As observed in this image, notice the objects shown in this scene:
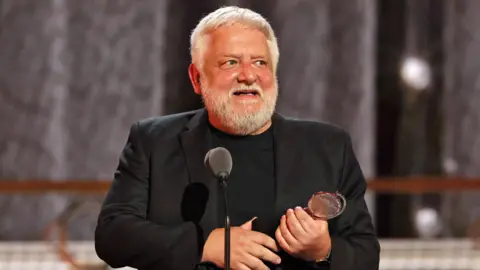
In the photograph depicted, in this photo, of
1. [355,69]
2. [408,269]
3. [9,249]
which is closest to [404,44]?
[355,69]

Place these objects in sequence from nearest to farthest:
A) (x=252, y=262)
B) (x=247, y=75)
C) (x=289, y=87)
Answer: (x=252, y=262), (x=247, y=75), (x=289, y=87)

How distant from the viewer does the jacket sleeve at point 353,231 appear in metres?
2.24

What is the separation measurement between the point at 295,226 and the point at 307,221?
0.03 m

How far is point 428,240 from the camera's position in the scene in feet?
24.4

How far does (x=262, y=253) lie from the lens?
7.14ft

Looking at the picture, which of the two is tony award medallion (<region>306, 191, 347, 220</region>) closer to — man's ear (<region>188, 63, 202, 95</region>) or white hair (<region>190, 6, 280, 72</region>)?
white hair (<region>190, 6, 280, 72</region>)

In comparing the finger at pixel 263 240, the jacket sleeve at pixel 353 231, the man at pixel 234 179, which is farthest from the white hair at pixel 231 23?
the finger at pixel 263 240

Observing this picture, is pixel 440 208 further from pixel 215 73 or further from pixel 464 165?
pixel 215 73

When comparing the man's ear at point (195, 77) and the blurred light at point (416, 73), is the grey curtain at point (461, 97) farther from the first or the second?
the man's ear at point (195, 77)

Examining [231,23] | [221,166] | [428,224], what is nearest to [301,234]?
[221,166]

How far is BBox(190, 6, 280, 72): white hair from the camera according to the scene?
7.63 ft

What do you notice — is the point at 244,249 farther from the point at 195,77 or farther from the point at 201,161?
the point at 195,77

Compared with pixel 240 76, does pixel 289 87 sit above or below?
below

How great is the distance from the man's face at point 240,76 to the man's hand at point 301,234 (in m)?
0.32
